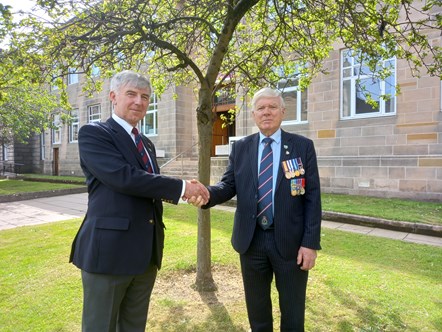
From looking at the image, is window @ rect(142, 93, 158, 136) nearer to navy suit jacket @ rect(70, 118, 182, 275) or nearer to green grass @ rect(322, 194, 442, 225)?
green grass @ rect(322, 194, 442, 225)

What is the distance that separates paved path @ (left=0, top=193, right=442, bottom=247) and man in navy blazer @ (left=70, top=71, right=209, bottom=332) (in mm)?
5470

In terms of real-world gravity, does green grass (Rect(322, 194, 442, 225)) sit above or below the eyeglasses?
below

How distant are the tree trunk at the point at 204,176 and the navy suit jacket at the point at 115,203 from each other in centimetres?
178

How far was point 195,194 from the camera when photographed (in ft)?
8.01

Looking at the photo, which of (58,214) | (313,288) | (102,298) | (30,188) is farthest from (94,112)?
(102,298)

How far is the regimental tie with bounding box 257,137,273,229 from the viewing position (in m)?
2.40

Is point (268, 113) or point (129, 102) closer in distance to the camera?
point (129, 102)

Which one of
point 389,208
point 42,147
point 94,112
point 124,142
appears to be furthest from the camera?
point 42,147

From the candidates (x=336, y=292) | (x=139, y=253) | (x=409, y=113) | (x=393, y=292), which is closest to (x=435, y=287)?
(x=393, y=292)

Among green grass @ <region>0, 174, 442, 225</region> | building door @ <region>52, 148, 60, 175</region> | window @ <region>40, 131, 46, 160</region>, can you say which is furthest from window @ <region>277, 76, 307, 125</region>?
window @ <region>40, 131, 46, 160</region>

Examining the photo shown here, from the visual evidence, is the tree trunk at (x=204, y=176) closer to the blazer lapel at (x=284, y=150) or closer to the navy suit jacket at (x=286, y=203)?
the navy suit jacket at (x=286, y=203)

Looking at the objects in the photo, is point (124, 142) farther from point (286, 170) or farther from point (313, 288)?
point (313, 288)

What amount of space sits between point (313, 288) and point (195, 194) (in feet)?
7.84

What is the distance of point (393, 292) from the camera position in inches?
149
